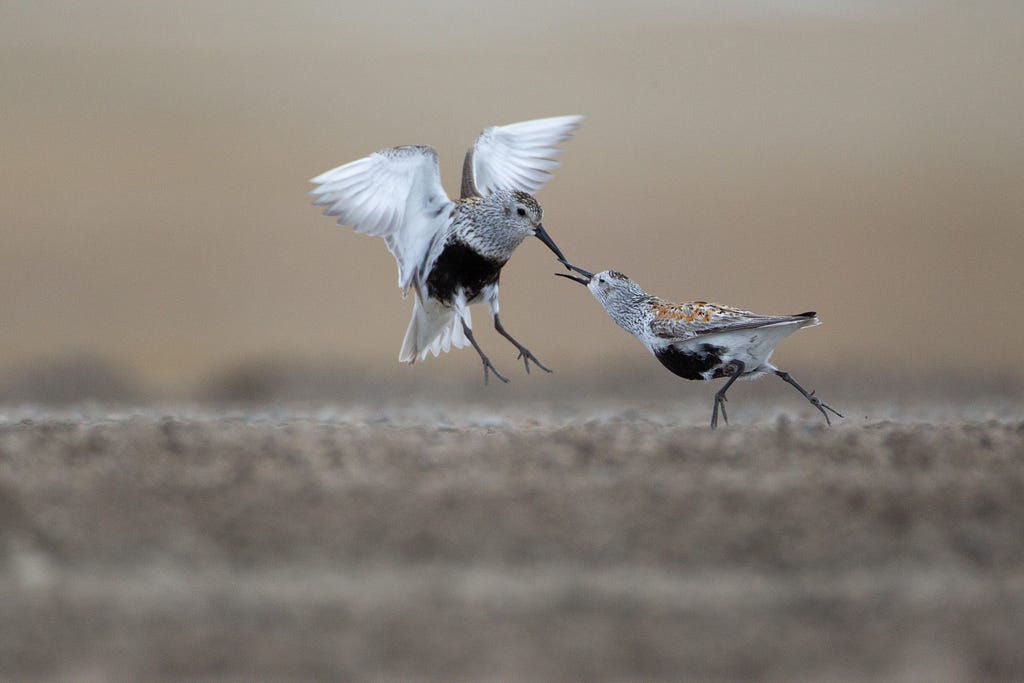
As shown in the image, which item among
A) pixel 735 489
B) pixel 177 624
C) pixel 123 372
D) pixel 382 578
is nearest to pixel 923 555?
pixel 735 489

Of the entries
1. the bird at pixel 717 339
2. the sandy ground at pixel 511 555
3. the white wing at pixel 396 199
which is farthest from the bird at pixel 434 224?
the sandy ground at pixel 511 555

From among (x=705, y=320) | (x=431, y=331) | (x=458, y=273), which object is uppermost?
(x=458, y=273)

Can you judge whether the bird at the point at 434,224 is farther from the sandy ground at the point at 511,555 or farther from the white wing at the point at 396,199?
the sandy ground at the point at 511,555

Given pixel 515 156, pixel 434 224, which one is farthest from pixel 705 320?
pixel 515 156

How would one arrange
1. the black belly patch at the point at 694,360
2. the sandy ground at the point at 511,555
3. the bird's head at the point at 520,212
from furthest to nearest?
the bird's head at the point at 520,212 → the black belly patch at the point at 694,360 → the sandy ground at the point at 511,555

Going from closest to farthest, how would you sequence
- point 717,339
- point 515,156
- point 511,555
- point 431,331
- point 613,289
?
point 511,555 → point 717,339 → point 613,289 → point 431,331 → point 515,156

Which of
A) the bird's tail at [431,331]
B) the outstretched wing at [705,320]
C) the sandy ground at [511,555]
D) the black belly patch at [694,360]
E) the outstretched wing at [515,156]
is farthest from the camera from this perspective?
the outstretched wing at [515,156]

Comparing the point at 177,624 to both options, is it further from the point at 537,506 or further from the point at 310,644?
the point at 537,506

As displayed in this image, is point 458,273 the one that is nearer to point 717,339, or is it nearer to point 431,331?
point 431,331
